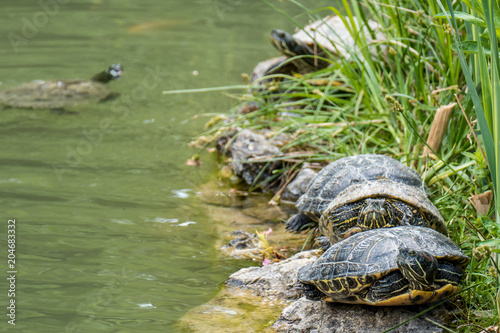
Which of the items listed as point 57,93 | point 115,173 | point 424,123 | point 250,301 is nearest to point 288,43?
point 115,173

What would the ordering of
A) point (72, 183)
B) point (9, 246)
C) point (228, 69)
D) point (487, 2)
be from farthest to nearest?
point (228, 69), point (72, 183), point (9, 246), point (487, 2)

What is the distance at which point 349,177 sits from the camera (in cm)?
334

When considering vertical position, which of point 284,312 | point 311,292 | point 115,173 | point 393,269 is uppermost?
point 393,269

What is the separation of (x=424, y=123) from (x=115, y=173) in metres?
2.47

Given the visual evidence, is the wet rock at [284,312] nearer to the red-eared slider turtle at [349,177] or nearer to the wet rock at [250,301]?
the wet rock at [250,301]

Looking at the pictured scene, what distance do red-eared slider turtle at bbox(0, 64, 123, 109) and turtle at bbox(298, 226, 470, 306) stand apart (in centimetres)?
456

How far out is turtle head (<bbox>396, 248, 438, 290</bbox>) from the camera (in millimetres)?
2184

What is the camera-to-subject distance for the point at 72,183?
4.45m

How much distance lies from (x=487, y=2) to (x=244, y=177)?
2917 mm

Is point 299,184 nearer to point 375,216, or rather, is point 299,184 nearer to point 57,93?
point 375,216

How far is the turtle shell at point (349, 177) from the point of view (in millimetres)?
3266

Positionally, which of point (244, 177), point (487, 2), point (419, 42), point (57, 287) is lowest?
point (244, 177)

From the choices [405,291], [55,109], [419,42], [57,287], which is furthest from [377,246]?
[55,109]

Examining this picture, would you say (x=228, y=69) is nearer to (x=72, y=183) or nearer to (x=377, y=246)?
(x=72, y=183)
